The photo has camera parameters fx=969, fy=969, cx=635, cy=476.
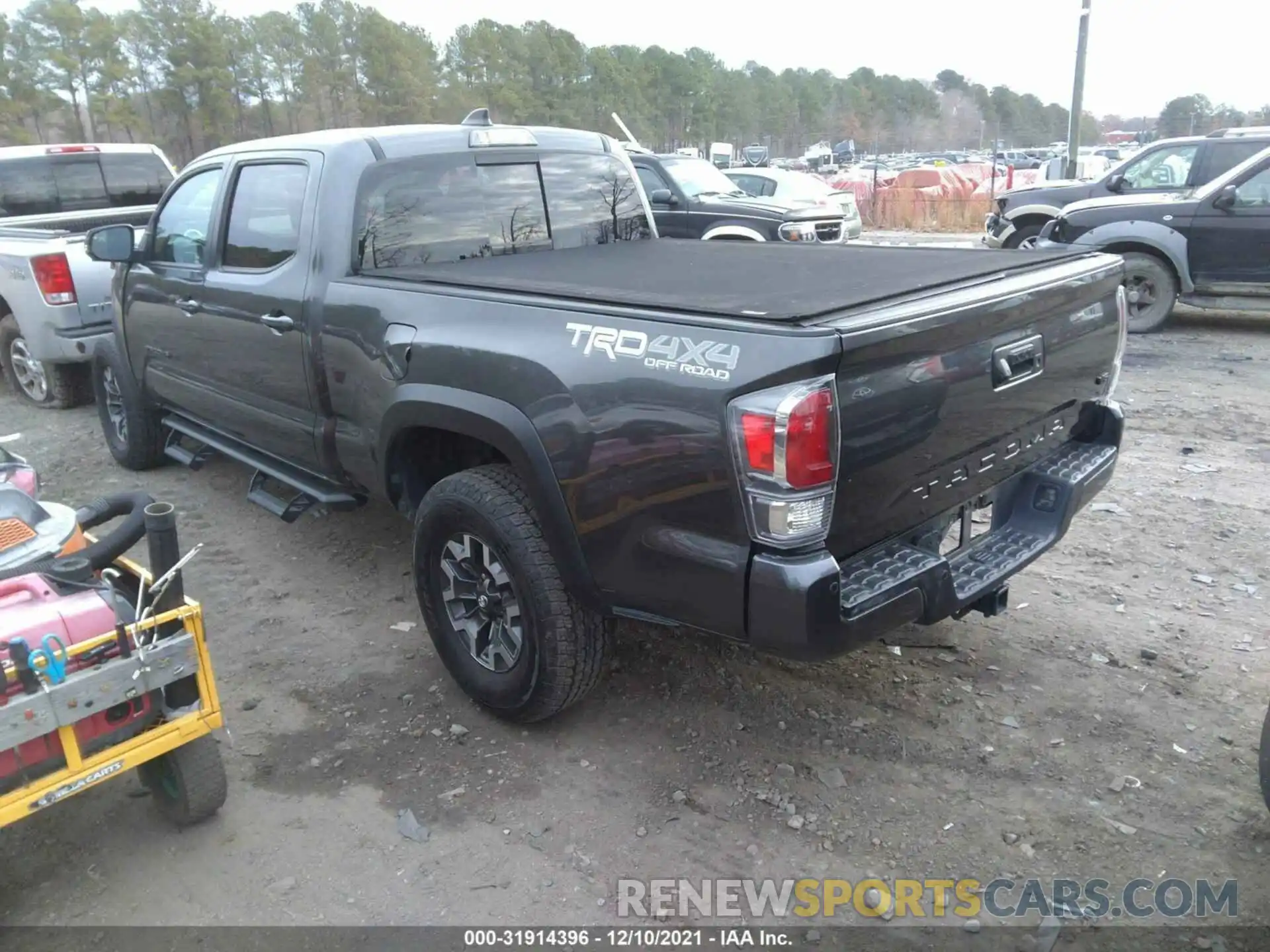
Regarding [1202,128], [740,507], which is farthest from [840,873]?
[1202,128]

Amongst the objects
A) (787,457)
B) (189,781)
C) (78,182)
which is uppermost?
(78,182)

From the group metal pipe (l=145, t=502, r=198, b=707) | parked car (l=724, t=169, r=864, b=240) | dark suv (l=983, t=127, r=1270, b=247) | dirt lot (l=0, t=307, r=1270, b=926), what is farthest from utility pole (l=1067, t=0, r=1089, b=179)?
metal pipe (l=145, t=502, r=198, b=707)

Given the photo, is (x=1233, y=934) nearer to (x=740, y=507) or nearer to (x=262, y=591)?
(x=740, y=507)

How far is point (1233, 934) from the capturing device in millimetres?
2480

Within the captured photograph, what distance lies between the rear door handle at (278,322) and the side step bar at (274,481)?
67 centimetres

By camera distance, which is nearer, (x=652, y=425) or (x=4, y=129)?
(x=652, y=425)

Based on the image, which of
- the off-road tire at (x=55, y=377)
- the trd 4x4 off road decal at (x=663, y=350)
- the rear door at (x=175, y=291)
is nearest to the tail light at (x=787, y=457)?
the trd 4x4 off road decal at (x=663, y=350)

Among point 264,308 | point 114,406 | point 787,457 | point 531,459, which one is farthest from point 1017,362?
point 114,406

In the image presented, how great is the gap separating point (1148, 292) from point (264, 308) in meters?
8.47

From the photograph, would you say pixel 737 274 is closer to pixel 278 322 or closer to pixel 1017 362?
pixel 1017 362

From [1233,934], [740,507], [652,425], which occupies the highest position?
[652,425]

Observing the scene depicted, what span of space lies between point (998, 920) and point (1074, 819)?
1.63 ft

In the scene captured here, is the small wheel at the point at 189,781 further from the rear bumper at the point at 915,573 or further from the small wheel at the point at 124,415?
the small wheel at the point at 124,415

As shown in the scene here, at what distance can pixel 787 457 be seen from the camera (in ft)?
7.77
